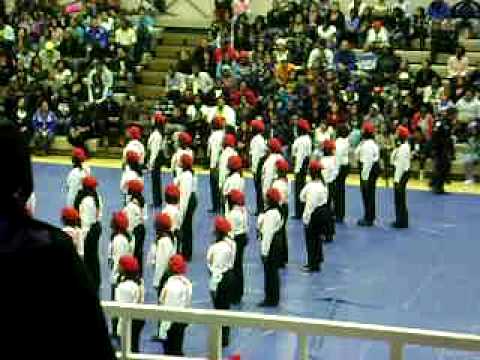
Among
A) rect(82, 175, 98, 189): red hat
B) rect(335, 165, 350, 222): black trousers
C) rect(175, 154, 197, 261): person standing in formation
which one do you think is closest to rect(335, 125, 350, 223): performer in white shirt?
rect(335, 165, 350, 222): black trousers

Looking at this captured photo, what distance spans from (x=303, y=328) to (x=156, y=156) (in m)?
11.6

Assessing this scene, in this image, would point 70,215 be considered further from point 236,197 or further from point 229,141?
point 229,141

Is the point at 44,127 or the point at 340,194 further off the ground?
the point at 44,127

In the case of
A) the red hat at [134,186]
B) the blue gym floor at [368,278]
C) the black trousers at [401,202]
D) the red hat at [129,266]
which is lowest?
the blue gym floor at [368,278]

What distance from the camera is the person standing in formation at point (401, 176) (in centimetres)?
1410

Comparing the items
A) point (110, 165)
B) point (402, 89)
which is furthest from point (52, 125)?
point (402, 89)

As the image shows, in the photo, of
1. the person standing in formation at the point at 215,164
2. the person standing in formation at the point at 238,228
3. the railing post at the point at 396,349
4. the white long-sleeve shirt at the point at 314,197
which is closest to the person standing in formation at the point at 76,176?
the person standing in formation at the point at 238,228

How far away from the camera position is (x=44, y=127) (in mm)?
18781

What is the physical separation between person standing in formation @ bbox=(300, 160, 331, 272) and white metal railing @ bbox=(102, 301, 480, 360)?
835 cm

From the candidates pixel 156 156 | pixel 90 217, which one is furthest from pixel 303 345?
pixel 156 156

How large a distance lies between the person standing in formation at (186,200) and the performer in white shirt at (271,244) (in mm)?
1647

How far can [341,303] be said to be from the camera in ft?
36.1

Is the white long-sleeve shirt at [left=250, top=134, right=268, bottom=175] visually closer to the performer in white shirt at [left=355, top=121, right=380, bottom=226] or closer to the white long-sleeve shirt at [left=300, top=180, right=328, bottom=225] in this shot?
the performer in white shirt at [left=355, top=121, right=380, bottom=226]

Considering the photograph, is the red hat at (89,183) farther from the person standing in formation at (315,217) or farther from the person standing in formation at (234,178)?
the person standing in formation at (315,217)
